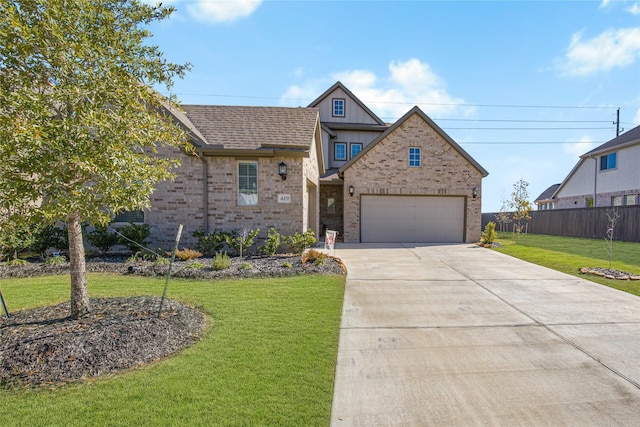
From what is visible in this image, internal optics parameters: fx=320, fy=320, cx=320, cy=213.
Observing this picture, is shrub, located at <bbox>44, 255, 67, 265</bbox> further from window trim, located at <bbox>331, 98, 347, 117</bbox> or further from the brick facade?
window trim, located at <bbox>331, 98, 347, 117</bbox>

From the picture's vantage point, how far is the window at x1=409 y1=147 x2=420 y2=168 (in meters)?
14.9

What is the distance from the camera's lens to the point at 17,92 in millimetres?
3201

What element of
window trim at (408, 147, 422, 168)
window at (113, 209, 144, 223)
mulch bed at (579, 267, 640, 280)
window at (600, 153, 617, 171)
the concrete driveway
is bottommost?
the concrete driveway

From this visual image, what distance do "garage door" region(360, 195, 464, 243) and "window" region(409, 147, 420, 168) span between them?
5.06 ft

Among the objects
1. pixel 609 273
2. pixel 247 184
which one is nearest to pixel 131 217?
pixel 247 184

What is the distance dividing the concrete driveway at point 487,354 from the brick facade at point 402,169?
8.05 meters

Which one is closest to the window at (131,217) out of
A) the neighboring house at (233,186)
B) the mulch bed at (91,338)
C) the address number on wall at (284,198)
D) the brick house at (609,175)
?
the neighboring house at (233,186)

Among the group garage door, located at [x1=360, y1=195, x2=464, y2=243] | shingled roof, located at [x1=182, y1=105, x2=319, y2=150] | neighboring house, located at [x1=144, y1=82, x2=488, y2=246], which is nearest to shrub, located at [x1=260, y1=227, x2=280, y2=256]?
neighboring house, located at [x1=144, y1=82, x2=488, y2=246]

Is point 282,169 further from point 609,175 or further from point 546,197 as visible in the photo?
point 546,197

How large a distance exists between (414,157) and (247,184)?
26.9ft

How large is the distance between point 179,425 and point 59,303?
426cm

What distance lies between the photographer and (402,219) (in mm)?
15141

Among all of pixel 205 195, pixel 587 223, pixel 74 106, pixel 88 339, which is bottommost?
pixel 88 339

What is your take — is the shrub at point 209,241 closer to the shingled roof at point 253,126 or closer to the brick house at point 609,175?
the shingled roof at point 253,126
